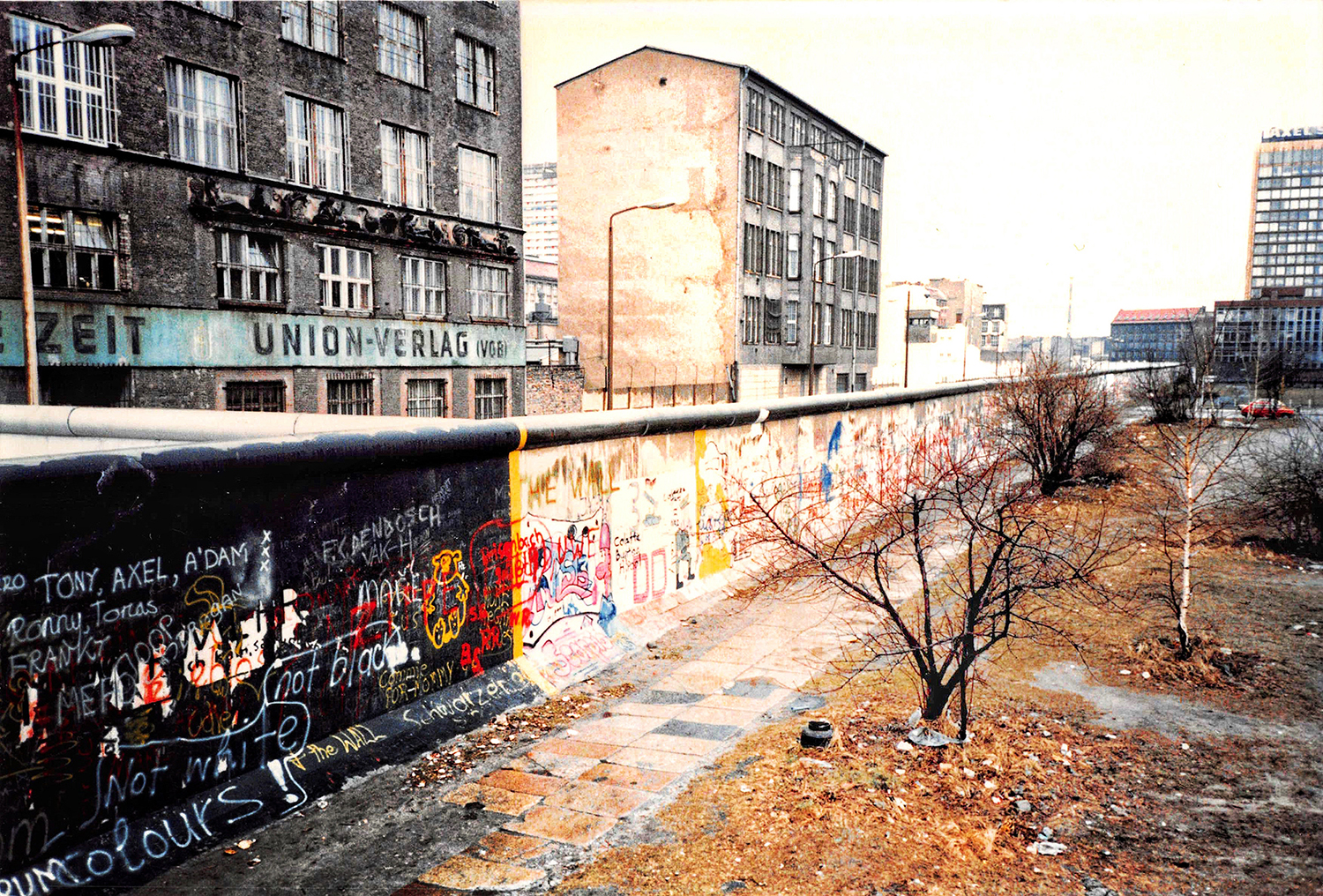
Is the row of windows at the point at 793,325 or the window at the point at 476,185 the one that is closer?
the window at the point at 476,185

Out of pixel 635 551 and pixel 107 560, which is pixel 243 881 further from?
pixel 635 551

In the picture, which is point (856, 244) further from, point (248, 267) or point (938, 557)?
point (938, 557)

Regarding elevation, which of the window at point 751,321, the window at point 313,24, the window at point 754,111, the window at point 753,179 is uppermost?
the window at point 754,111

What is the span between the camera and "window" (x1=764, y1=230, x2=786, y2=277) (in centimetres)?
4631

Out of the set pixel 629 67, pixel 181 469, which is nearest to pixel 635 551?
pixel 181 469

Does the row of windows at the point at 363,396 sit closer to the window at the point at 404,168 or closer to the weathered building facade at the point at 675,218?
the window at the point at 404,168

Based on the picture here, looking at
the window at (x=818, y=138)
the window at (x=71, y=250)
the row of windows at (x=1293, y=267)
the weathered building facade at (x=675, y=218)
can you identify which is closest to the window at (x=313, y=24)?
the window at (x=71, y=250)

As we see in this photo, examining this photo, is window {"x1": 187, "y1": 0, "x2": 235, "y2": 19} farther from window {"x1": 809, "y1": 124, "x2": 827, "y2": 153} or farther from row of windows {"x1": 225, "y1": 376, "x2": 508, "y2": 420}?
window {"x1": 809, "y1": 124, "x2": 827, "y2": 153}

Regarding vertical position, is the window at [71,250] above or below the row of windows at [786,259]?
below

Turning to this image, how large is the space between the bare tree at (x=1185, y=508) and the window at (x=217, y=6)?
2624 centimetres

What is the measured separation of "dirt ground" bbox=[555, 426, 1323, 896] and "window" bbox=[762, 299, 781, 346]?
118 feet

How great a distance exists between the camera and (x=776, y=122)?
151ft

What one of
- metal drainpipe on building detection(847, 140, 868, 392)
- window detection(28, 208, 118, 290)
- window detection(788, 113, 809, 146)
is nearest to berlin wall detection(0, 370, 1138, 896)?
window detection(28, 208, 118, 290)

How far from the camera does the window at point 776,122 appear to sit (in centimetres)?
4528
